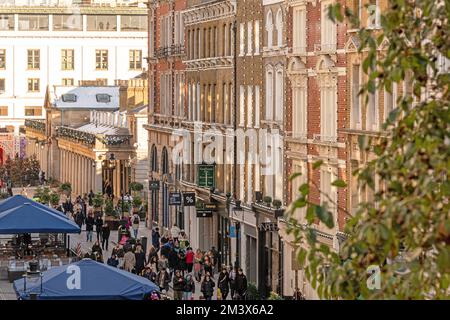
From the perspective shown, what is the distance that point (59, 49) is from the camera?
6565 inches

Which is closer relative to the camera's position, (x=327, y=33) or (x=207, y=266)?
(x=327, y=33)

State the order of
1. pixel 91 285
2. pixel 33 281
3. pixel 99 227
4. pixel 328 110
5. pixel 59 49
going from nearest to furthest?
pixel 91 285
pixel 33 281
pixel 328 110
pixel 99 227
pixel 59 49

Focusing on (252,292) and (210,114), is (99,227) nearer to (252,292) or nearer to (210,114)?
(210,114)

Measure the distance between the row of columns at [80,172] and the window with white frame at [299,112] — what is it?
5553 centimetres

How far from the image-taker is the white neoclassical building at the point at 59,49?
16512 centimetres

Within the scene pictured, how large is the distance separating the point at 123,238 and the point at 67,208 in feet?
78.6

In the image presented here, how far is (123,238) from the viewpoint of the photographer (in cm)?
6638

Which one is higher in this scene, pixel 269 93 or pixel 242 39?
pixel 242 39

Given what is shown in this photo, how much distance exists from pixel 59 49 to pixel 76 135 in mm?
51234

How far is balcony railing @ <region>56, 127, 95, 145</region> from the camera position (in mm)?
107894

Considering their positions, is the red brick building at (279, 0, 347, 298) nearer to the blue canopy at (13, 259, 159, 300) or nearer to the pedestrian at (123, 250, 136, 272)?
the pedestrian at (123, 250, 136, 272)

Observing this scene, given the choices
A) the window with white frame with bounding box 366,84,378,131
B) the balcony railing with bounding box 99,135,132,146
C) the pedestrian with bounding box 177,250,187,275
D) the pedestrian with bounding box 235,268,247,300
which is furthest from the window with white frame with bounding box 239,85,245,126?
the balcony railing with bounding box 99,135,132,146

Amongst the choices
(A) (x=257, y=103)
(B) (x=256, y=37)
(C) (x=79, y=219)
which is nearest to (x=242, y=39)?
(B) (x=256, y=37)
